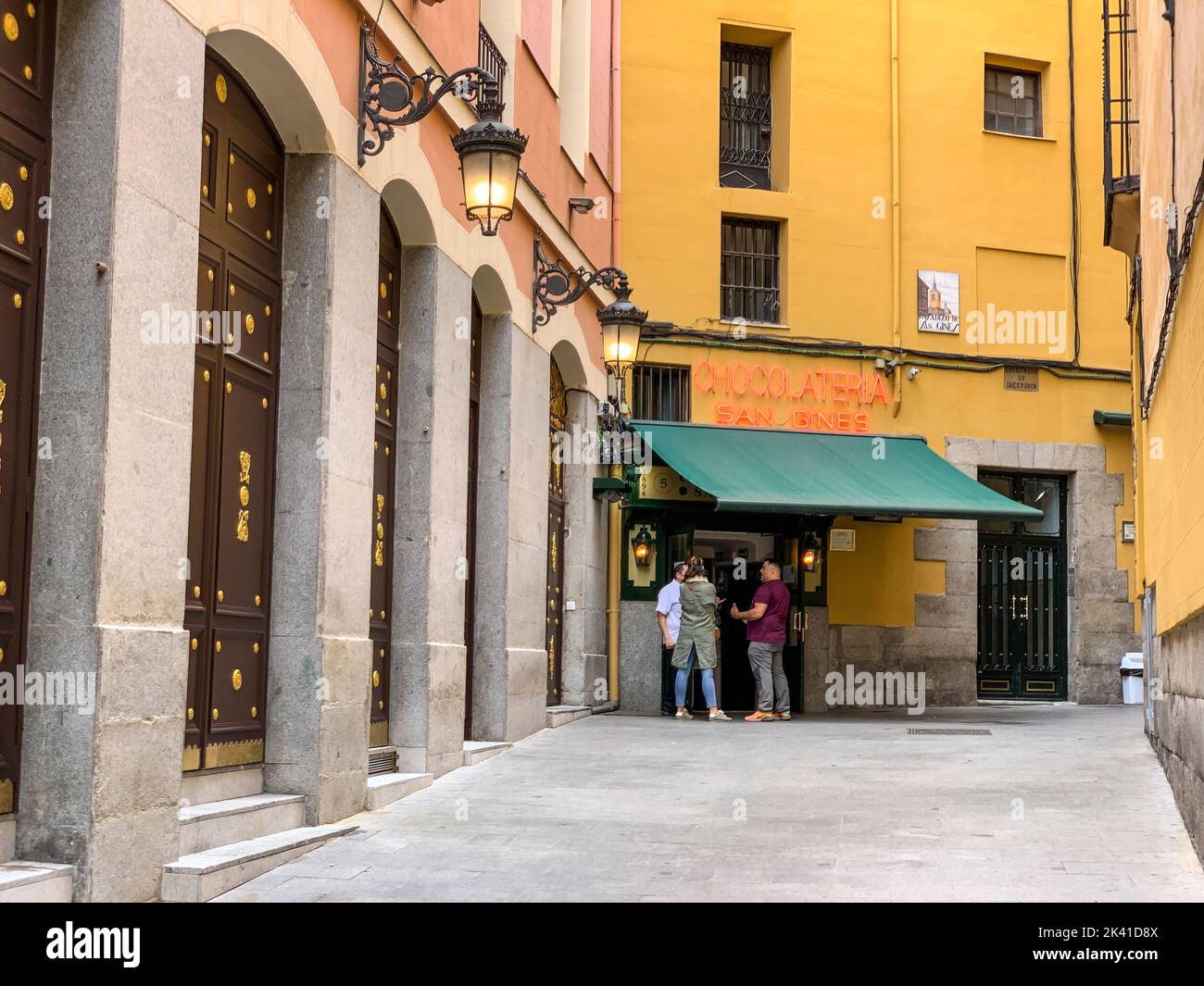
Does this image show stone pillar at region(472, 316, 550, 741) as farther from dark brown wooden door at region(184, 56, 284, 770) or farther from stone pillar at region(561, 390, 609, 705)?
dark brown wooden door at region(184, 56, 284, 770)

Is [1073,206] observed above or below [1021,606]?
above

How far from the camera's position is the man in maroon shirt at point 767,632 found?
1650 cm

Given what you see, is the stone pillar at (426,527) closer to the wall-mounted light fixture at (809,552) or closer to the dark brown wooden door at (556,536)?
the dark brown wooden door at (556,536)

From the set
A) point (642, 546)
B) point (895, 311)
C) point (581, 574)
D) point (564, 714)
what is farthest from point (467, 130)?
point (895, 311)

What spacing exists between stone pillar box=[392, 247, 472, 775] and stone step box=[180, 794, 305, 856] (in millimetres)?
2202

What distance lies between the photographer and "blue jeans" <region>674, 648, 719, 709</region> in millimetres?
16281

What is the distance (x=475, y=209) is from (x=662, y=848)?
4273 mm

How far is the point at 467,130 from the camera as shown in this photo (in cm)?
983

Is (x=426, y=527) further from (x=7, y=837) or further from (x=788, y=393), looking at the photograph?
(x=788, y=393)

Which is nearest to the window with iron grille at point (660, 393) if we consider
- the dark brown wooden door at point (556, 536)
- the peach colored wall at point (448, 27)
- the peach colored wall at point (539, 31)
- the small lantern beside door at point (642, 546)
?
the small lantern beside door at point (642, 546)

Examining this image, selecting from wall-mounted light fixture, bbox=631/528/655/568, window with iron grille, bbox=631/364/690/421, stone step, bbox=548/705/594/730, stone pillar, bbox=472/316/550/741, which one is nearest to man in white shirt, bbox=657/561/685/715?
wall-mounted light fixture, bbox=631/528/655/568

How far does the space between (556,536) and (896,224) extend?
6840 millimetres
